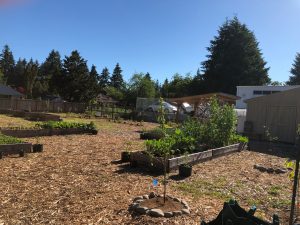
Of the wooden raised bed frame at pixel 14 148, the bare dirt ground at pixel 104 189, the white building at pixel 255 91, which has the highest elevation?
the white building at pixel 255 91

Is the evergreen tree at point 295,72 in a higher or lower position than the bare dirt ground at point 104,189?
higher

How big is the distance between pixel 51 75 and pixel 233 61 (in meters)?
27.8

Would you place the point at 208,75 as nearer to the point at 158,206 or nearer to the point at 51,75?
the point at 51,75

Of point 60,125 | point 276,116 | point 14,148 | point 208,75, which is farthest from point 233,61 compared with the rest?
point 14,148

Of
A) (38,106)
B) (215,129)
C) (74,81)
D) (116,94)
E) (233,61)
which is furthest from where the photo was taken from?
(116,94)

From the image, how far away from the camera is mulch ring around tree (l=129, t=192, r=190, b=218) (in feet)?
17.6

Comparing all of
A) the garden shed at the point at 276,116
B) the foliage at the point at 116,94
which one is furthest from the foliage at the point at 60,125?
the foliage at the point at 116,94

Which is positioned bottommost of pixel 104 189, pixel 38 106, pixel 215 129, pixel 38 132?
pixel 104 189

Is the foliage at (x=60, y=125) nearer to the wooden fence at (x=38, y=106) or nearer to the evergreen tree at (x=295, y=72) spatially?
the wooden fence at (x=38, y=106)

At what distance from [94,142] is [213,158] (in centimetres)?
523

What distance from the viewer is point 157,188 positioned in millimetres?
7164

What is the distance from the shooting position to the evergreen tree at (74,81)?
45.9 meters

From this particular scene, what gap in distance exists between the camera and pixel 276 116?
20047mm

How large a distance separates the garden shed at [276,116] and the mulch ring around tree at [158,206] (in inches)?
556
